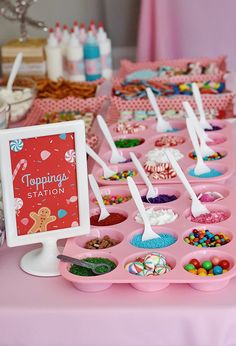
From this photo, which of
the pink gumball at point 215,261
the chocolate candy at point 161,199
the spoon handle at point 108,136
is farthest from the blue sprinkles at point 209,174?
the pink gumball at point 215,261

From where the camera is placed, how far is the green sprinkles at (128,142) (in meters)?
1.75

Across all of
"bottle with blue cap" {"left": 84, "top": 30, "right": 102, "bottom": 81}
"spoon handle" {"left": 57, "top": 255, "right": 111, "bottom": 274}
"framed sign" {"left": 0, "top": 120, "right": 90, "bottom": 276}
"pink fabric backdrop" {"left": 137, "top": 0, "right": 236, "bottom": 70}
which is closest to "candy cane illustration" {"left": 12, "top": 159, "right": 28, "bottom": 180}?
"framed sign" {"left": 0, "top": 120, "right": 90, "bottom": 276}

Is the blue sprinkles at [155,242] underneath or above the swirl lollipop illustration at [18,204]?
underneath

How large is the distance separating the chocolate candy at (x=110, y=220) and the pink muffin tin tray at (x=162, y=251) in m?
0.01

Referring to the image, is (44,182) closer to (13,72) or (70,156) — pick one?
(70,156)

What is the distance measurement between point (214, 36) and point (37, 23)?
910mm

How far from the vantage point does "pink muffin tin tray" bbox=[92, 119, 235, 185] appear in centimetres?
150

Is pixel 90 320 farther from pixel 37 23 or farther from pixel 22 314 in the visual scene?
pixel 37 23

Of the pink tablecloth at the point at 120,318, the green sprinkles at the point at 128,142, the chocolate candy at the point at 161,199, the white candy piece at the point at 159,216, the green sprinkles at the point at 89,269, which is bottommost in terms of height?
the pink tablecloth at the point at 120,318

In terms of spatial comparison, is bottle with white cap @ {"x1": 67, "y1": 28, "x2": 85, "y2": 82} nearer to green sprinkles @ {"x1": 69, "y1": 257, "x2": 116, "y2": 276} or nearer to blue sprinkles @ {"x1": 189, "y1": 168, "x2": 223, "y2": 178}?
blue sprinkles @ {"x1": 189, "y1": 168, "x2": 223, "y2": 178}

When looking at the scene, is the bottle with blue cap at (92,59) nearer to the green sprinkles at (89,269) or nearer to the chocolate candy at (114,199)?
the chocolate candy at (114,199)

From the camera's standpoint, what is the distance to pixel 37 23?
272 centimetres

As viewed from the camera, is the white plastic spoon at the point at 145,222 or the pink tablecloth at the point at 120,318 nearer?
the pink tablecloth at the point at 120,318

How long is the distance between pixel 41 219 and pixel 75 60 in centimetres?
149
